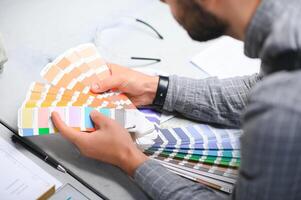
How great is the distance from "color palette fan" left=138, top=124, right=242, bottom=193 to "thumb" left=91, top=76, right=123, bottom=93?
0.54 feet

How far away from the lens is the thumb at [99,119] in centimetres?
94


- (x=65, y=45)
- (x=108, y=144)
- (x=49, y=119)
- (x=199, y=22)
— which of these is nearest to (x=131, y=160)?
(x=108, y=144)

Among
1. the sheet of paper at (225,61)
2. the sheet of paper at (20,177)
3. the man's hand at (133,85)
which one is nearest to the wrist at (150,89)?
the man's hand at (133,85)

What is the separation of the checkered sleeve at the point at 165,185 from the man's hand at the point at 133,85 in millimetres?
223

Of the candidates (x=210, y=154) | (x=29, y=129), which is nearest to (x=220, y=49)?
(x=210, y=154)

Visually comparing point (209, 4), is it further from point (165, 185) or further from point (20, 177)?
point (20, 177)

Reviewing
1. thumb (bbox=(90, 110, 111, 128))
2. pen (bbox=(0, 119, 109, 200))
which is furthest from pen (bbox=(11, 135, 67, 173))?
thumb (bbox=(90, 110, 111, 128))

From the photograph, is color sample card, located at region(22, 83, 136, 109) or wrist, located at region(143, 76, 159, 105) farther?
wrist, located at region(143, 76, 159, 105)

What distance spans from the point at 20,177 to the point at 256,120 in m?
0.51

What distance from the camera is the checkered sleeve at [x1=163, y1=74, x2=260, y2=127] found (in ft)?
3.48

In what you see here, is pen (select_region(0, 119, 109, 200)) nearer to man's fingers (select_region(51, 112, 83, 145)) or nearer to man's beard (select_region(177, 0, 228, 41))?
man's fingers (select_region(51, 112, 83, 145))

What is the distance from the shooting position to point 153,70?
1189 millimetres

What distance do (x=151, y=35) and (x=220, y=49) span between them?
221 millimetres

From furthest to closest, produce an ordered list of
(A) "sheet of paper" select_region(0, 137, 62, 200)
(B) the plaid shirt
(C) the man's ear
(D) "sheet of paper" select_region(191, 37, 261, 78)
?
(D) "sheet of paper" select_region(191, 37, 261, 78) → (A) "sheet of paper" select_region(0, 137, 62, 200) → (C) the man's ear → (B) the plaid shirt
